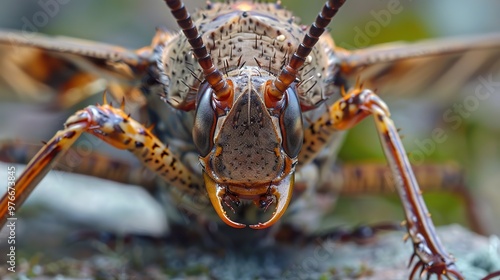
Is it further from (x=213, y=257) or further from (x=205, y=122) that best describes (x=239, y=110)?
(x=213, y=257)

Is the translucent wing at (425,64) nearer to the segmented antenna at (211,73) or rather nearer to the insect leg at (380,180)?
the insect leg at (380,180)

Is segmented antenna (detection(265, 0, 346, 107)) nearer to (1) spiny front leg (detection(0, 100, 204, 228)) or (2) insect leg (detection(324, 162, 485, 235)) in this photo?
(1) spiny front leg (detection(0, 100, 204, 228))

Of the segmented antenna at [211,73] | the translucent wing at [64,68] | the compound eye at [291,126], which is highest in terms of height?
the translucent wing at [64,68]

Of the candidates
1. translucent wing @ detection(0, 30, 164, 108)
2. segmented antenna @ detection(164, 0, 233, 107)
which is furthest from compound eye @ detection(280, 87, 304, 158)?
translucent wing @ detection(0, 30, 164, 108)

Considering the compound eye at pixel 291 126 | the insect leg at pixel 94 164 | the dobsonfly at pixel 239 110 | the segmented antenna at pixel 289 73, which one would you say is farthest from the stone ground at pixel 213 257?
the segmented antenna at pixel 289 73

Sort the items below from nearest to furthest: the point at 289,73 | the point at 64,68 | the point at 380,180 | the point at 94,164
A: the point at 289,73 → the point at 94,164 → the point at 64,68 → the point at 380,180

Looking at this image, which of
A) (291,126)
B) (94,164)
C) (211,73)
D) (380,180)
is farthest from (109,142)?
(380,180)

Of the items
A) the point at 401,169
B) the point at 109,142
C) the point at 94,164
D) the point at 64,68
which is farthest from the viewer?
the point at 64,68
